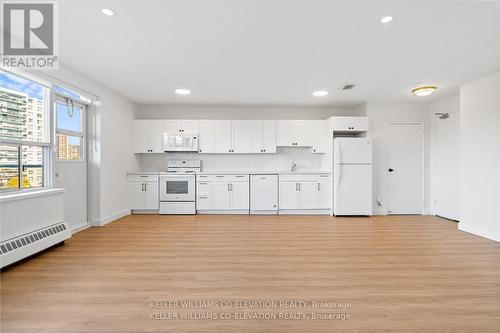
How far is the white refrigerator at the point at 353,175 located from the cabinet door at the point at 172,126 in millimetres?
3606

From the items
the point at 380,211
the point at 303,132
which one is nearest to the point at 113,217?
the point at 303,132

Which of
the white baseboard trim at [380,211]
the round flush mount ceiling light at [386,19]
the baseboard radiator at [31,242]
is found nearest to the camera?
the round flush mount ceiling light at [386,19]

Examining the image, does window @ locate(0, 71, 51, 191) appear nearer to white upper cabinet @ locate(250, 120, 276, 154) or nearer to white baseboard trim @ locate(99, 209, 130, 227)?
white baseboard trim @ locate(99, 209, 130, 227)

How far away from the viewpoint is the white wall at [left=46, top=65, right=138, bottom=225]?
421 centimetres

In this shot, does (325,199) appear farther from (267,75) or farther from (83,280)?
(83,280)

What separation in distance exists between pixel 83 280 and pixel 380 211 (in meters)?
5.53

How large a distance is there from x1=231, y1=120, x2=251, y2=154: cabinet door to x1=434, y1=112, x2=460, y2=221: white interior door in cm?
424

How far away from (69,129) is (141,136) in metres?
1.71

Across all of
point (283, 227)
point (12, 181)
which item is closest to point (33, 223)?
point (12, 181)

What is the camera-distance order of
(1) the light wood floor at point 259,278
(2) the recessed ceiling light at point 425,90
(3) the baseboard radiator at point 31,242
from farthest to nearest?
(2) the recessed ceiling light at point 425,90 → (3) the baseboard radiator at point 31,242 → (1) the light wood floor at point 259,278

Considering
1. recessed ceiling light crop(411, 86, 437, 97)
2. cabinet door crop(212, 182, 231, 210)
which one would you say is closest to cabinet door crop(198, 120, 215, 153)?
cabinet door crop(212, 182, 231, 210)

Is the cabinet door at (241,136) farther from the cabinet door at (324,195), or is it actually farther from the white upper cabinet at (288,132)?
the cabinet door at (324,195)
